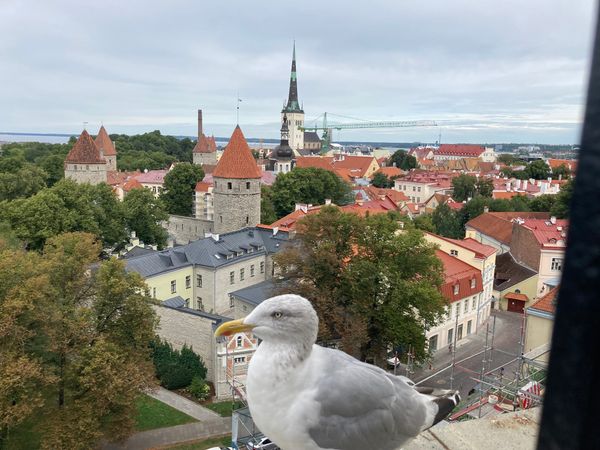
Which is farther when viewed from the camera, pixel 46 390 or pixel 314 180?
pixel 314 180

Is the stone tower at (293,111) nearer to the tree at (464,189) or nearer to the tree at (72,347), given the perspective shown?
the tree at (464,189)

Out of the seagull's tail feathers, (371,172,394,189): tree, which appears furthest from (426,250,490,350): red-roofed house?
(371,172,394,189): tree

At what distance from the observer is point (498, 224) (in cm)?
3591

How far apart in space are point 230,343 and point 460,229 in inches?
1106

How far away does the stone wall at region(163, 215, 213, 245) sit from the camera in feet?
127

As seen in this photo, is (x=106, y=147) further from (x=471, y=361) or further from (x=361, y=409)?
(x=361, y=409)

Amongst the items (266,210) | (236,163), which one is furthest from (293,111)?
(236,163)

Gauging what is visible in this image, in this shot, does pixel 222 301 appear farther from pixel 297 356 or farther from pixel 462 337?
pixel 297 356

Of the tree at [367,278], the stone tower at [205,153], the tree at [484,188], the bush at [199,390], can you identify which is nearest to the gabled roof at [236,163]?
the tree at [367,278]

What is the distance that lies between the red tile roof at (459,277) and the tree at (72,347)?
13015 millimetres

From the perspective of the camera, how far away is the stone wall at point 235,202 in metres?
33.7

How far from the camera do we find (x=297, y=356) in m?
2.90

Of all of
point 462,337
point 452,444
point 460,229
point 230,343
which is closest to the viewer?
point 452,444

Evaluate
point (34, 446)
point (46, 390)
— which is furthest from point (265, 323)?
point (34, 446)
